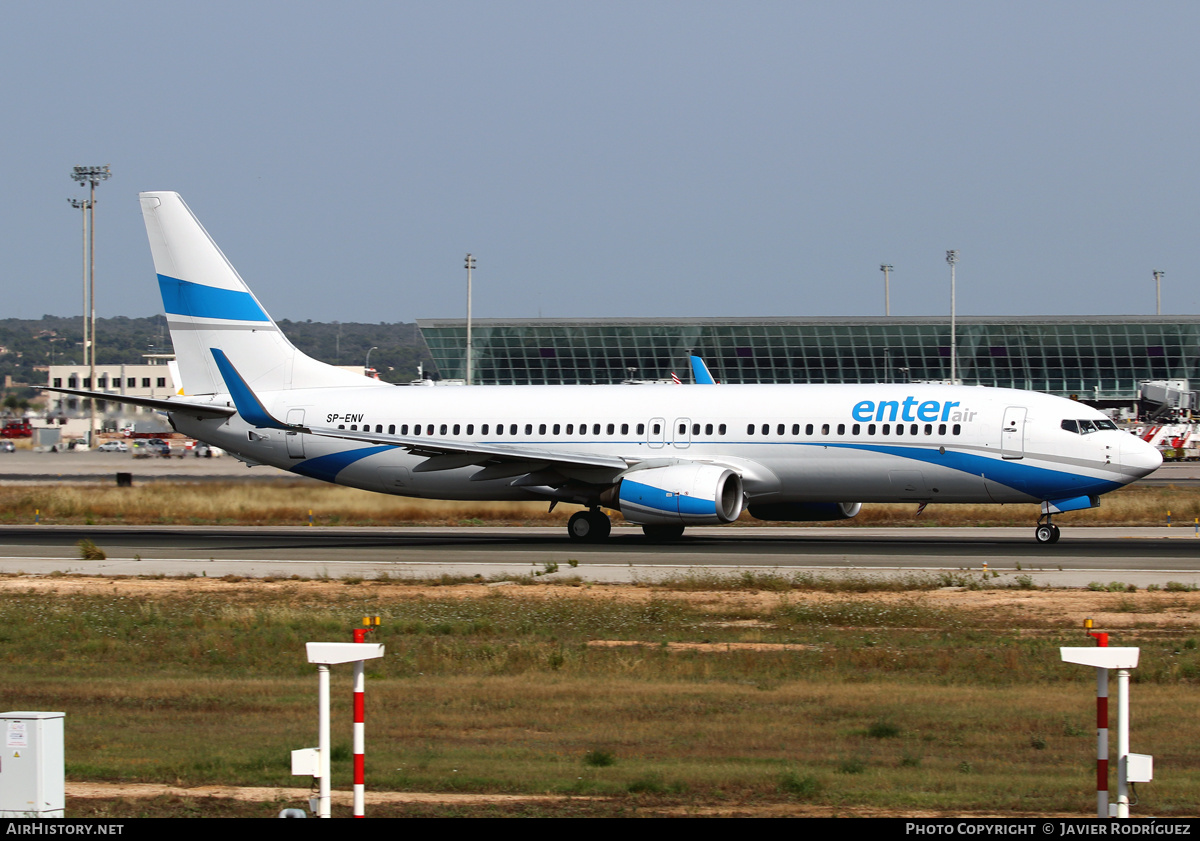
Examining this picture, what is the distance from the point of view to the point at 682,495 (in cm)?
3206

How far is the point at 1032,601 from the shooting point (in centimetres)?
2177

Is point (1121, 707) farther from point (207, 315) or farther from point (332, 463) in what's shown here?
point (207, 315)

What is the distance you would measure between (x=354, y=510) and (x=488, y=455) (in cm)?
1292

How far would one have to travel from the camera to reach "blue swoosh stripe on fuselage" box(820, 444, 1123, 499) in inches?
1259

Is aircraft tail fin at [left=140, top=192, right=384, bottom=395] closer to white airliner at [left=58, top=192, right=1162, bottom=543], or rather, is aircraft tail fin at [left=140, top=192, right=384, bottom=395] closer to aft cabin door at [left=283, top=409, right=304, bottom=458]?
white airliner at [left=58, top=192, right=1162, bottom=543]

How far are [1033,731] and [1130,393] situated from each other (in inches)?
4347

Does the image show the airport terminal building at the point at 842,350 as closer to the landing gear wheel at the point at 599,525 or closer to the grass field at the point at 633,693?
the landing gear wheel at the point at 599,525

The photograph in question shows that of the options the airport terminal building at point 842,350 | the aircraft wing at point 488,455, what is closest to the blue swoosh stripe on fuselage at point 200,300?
the aircraft wing at point 488,455

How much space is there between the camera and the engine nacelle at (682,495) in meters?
31.9

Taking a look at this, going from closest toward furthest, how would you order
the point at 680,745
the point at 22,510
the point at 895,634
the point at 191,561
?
the point at 680,745 → the point at 895,634 → the point at 191,561 → the point at 22,510

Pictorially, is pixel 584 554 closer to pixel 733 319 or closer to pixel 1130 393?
pixel 733 319

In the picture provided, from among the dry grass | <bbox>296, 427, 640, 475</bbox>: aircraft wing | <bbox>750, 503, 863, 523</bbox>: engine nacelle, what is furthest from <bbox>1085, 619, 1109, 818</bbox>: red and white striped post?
the dry grass
